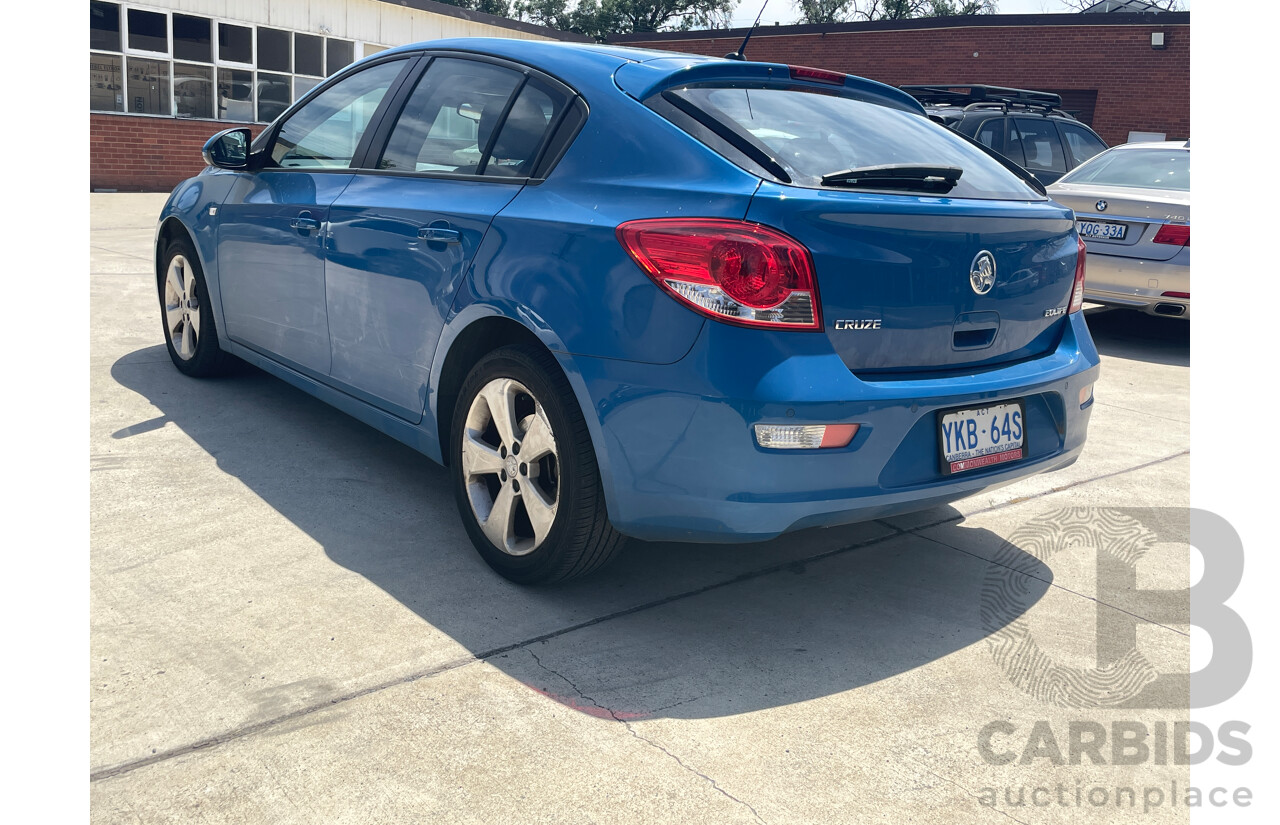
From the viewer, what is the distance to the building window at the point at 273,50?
2114 cm

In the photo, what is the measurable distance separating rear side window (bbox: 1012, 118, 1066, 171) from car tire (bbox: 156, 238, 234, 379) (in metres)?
7.80

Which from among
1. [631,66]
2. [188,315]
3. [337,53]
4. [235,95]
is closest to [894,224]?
[631,66]

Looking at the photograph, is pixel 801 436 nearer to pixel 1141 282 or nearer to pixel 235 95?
pixel 1141 282

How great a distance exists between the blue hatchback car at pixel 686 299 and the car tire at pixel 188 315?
1536 millimetres

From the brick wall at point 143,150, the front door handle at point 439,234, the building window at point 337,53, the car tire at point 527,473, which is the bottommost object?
the car tire at point 527,473

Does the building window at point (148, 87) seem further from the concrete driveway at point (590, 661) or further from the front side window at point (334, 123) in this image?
the concrete driveway at point (590, 661)

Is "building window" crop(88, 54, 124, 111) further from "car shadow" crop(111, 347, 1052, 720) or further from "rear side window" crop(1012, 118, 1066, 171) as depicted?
"car shadow" crop(111, 347, 1052, 720)

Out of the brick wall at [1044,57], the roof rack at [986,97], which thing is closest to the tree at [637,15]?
the brick wall at [1044,57]

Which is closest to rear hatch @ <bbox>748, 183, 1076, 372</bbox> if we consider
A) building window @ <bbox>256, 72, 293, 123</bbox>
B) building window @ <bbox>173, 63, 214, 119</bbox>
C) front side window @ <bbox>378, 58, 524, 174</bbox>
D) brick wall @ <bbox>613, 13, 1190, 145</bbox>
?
front side window @ <bbox>378, 58, 524, 174</bbox>

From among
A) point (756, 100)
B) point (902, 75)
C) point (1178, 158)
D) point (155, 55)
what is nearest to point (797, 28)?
point (902, 75)

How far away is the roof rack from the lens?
416 inches

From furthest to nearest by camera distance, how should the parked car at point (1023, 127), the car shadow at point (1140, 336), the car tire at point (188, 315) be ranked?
the parked car at point (1023, 127)
the car shadow at point (1140, 336)
the car tire at point (188, 315)

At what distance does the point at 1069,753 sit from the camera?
2.56 m

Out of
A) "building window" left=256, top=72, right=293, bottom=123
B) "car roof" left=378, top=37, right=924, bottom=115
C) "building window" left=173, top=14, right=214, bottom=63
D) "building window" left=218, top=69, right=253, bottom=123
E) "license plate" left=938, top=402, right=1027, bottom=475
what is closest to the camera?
"license plate" left=938, top=402, right=1027, bottom=475
